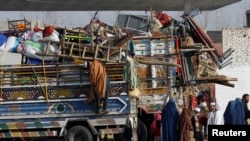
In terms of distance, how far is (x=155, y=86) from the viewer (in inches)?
674

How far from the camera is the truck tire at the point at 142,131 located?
16.4 metres

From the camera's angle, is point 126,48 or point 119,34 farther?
point 119,34

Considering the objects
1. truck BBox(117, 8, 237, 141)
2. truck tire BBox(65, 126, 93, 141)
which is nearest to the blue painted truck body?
truck tire BBox(65, 126, 93, 141)

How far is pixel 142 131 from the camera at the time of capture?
1652 centimetres

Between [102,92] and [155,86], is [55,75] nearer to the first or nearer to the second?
[102,92]

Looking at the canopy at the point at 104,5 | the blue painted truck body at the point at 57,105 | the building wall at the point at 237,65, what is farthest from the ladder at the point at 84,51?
the canopy at the point at 104,5

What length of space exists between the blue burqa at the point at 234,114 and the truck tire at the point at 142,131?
7.73 feet

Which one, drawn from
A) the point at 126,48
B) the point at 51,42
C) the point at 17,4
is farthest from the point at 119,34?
the point at 17,4

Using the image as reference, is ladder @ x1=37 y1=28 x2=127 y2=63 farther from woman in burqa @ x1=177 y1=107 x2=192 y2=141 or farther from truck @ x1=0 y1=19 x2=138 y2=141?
woman in burqa @ x1=177 y1=107 x2=192 y2=141

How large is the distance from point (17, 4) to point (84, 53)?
1348 inches

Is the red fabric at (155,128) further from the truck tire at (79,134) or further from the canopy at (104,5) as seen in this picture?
the canopy at (104,5)


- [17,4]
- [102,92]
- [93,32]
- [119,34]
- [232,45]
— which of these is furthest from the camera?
[17,4]

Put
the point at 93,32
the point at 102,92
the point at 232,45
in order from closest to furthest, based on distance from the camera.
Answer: the point at 102,92 < the point at 93,32 < the point at 232,45

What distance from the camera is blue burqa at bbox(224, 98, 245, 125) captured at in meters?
15.0
